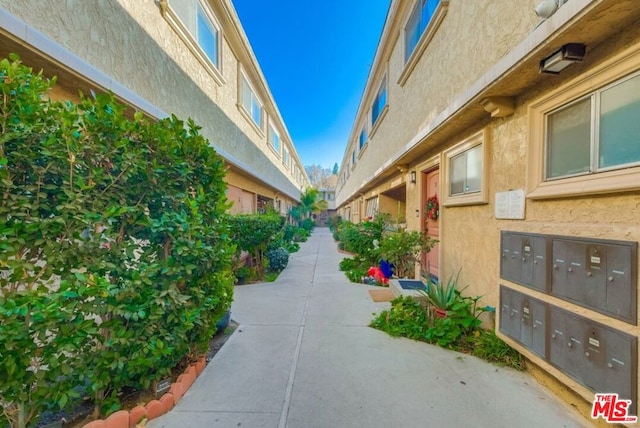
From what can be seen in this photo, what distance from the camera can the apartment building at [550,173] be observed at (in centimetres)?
190

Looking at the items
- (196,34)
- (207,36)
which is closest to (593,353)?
(196,34)

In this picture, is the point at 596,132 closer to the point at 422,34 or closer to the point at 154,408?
the point at 422,34

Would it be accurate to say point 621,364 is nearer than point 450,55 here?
Yes

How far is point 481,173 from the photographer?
366cm

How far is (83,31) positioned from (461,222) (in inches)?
223

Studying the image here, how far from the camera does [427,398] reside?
240 cm

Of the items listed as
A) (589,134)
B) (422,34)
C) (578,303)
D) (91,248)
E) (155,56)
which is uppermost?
(422,34)

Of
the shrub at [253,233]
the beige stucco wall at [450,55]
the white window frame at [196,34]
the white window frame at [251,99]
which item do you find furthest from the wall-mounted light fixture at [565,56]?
the white window frame at [251,99]

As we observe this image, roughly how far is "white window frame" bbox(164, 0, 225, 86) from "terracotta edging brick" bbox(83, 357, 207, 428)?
17.8 feet

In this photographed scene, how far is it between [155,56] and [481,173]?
5.37m

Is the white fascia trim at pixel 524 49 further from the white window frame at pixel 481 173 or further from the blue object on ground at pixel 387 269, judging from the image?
the blue object on ground at pixel 387 269

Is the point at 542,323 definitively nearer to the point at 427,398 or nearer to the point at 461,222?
the point at 427,398

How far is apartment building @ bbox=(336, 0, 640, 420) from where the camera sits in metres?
1.90

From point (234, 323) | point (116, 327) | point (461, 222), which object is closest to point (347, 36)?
point (461, 222)
